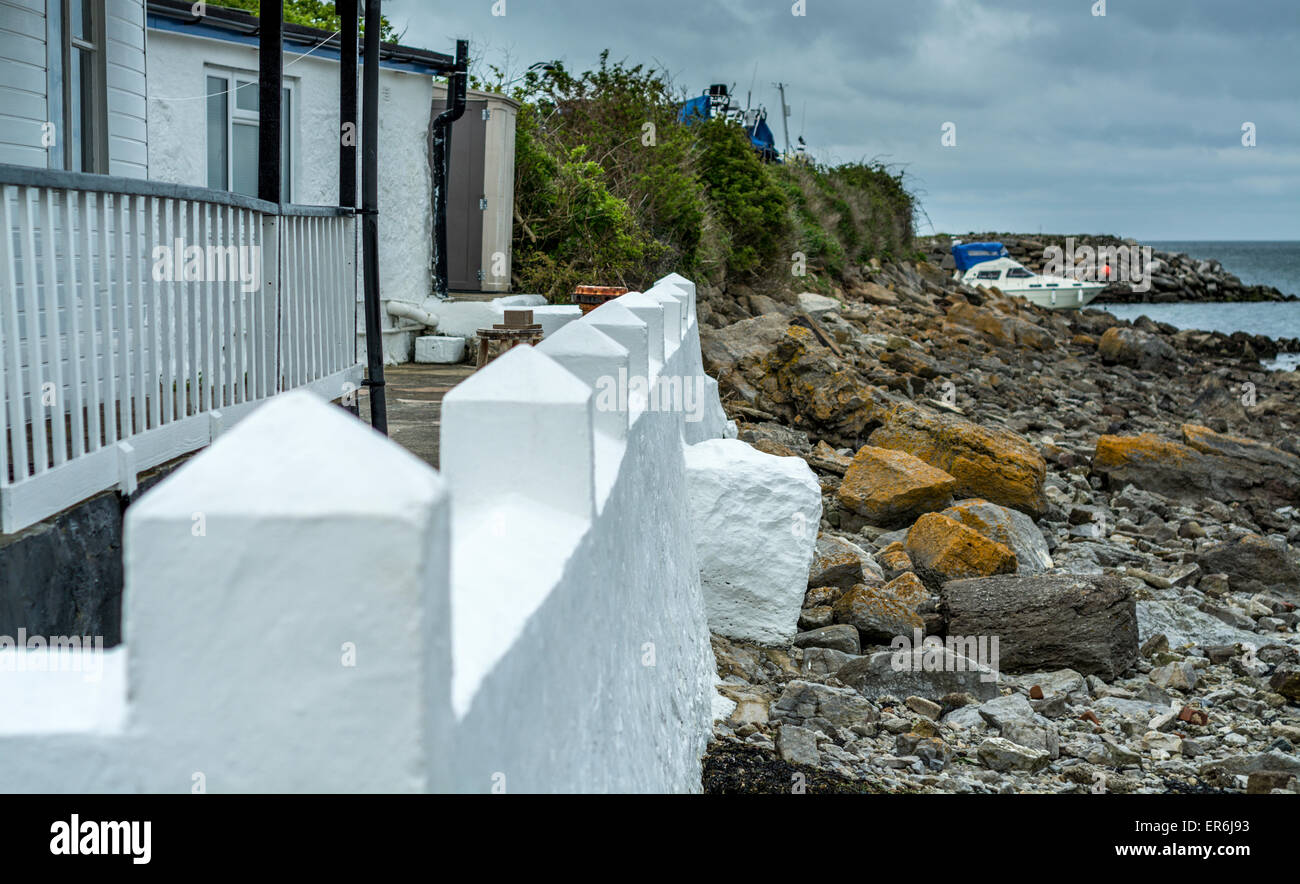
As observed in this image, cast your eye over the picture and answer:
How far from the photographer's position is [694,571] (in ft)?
22.5

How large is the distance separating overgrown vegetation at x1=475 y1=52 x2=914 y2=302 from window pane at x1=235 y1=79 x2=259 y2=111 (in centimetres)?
383

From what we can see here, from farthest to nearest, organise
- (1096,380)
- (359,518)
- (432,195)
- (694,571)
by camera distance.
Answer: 1. (1096,380)
2. (432,195)
3. (694,571)
4. (359,518)

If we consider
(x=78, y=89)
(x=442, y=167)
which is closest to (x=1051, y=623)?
(x=78, y=89)

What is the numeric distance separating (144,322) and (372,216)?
132 inches

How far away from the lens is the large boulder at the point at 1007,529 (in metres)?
9.72

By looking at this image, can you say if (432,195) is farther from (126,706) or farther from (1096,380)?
(1096,380)

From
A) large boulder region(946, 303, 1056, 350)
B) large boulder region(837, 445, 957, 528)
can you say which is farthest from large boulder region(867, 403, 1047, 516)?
large boulder region(946, 303, 1056, 350)

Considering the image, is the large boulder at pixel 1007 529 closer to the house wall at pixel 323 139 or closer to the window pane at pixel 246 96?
the house wall at pixel 323 139

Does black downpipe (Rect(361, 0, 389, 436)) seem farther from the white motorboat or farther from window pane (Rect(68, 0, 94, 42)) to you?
the white motorboat

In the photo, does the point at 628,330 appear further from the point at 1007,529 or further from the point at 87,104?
the point at 1007,529

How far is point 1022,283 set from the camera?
4600 centimetres

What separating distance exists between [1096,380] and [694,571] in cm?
1973

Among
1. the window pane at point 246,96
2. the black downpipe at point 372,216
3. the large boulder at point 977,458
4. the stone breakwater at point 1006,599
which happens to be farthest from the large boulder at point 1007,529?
the window pane at point 246,96

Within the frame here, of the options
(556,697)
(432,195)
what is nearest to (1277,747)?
(556,697)
